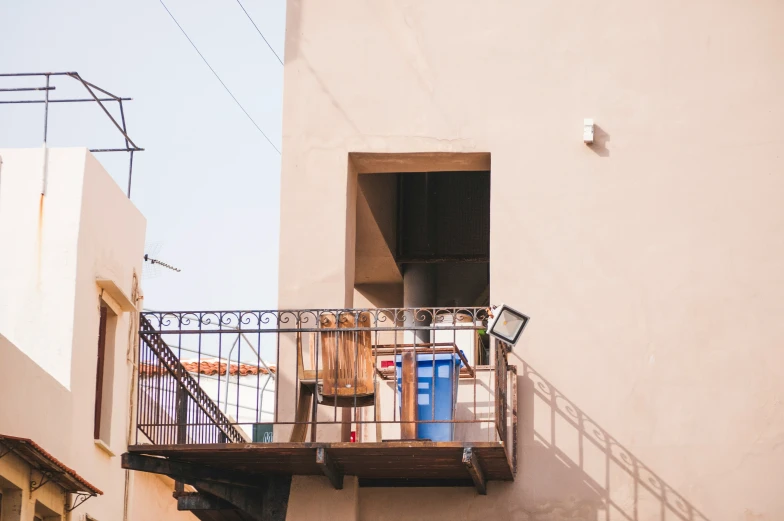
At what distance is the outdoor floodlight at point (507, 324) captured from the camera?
11.5 metres

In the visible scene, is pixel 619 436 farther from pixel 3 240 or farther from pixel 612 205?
pixel 3 240

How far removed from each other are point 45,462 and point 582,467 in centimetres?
435

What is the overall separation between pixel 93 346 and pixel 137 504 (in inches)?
148

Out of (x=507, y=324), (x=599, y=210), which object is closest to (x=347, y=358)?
(x=507, y=324)

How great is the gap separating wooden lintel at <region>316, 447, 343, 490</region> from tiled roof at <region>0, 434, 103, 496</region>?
2.11 m

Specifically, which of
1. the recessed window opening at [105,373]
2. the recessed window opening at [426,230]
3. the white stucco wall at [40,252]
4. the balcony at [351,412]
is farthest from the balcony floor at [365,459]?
the recessed window opening at [426,230]

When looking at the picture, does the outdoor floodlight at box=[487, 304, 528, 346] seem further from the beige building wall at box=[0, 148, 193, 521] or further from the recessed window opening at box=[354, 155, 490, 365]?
the recessed window opening at box=[354, 155, 490, 365]

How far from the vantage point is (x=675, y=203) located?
510 inches

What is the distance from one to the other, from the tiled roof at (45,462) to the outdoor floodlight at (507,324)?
358cm

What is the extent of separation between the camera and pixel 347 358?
12.0m

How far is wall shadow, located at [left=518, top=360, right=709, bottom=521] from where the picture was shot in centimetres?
1224

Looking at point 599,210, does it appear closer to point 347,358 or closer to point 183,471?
point 347,358

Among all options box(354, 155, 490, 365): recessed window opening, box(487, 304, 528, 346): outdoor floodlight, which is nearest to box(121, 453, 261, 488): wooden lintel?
box(487, 304, 528, 346): outdoor floodlight

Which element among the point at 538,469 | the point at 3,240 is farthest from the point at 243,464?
the point at 3,240
